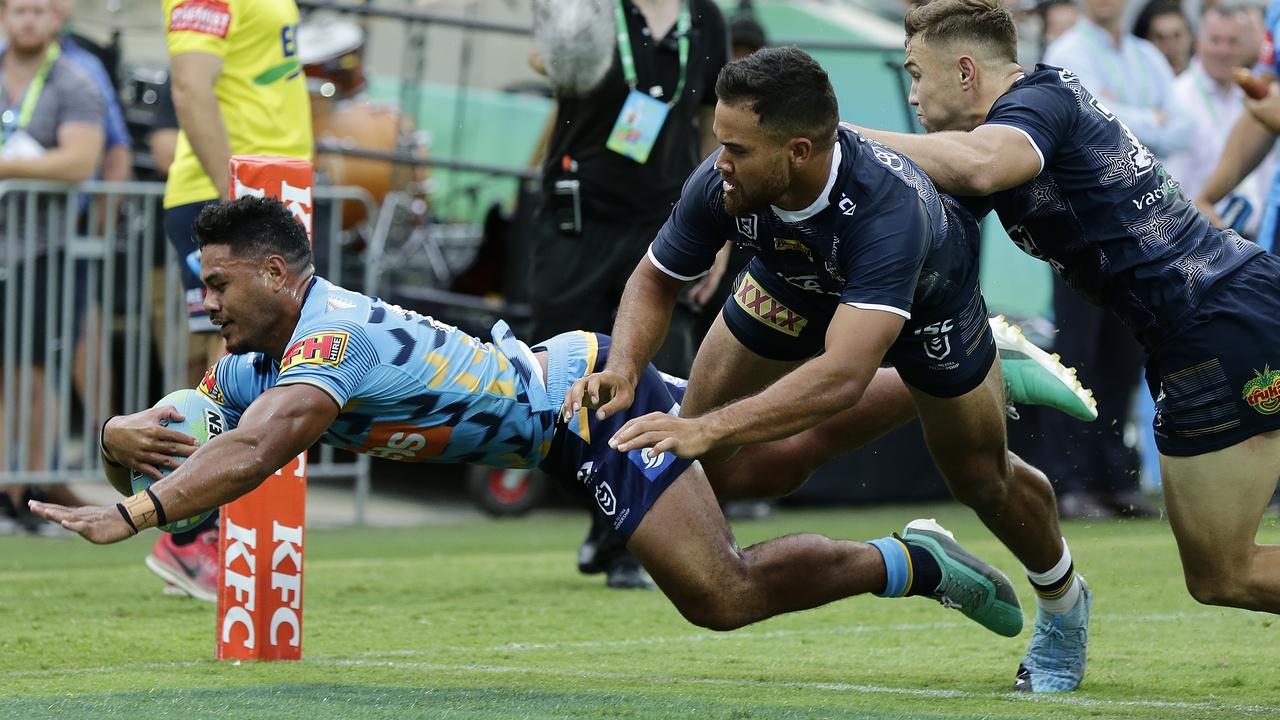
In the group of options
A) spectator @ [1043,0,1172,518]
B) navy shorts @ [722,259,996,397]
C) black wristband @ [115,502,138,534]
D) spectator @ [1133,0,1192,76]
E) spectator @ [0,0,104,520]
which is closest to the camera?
black wristband @ [115,502,138,534]

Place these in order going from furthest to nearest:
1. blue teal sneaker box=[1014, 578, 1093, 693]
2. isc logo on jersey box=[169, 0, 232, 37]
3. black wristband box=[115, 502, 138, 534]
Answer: isc logo on jersey box=[169, 0, 232, 37] < blue teal sneaker box=[1014, 578, 1093, 693] < black wristband box=[115, 502, 138, 534]

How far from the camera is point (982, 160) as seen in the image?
4.79 m

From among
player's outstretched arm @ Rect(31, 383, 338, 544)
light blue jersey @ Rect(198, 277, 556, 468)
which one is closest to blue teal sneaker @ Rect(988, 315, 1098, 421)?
light blue jersey @ Rect(198, 277, 556, 468)

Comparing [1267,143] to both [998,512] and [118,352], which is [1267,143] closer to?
[998,512]

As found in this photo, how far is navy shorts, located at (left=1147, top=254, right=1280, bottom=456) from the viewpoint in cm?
502

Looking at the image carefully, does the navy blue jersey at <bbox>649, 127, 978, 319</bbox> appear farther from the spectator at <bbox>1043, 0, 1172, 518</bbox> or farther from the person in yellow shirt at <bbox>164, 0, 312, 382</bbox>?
the spectator at <bbox>1043, 0, 1172, 518</bbox>

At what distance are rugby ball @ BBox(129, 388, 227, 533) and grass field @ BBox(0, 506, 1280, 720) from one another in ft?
1.84

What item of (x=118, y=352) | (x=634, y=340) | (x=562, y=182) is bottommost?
(x=118, y=352)

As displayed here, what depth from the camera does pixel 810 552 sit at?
5.38 metres

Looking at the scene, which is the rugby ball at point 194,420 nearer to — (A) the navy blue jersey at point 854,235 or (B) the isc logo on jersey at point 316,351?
(B) the isc logo on jersey at point 316,351

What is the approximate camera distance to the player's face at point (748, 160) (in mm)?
4727

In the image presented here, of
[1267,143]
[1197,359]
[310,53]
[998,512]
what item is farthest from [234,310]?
[310,53]

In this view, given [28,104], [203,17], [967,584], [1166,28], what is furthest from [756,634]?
[1166,28]

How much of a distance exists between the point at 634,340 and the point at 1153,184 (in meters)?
1.46
